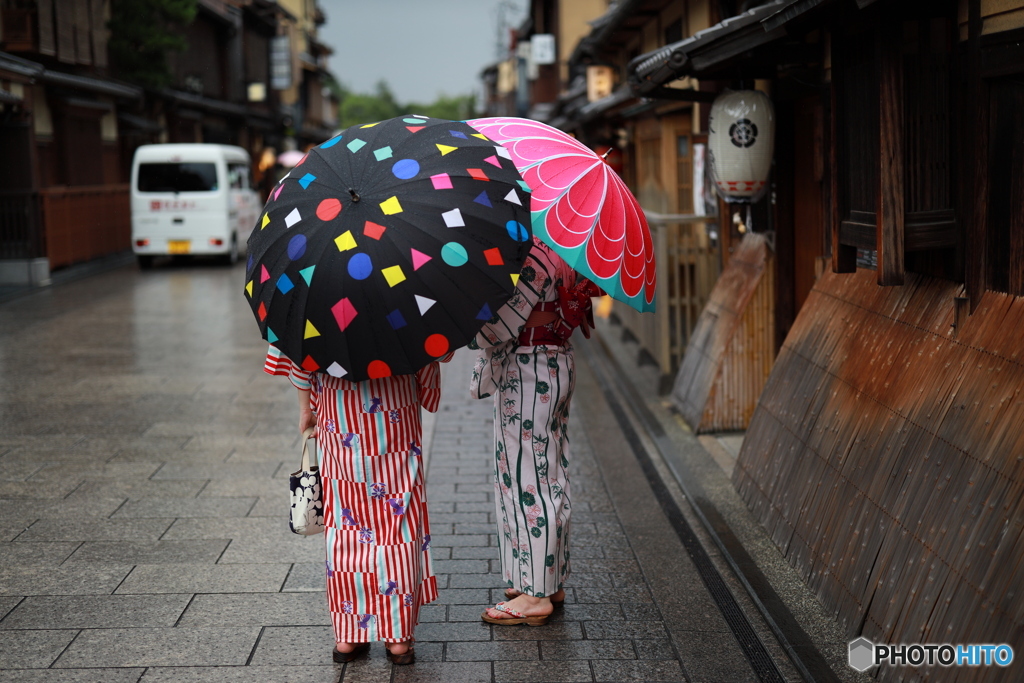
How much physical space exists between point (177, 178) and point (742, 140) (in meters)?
17.9

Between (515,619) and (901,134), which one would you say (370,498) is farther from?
(901,134)

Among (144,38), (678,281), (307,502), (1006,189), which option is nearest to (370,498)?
(307,502)

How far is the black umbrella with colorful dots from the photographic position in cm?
346

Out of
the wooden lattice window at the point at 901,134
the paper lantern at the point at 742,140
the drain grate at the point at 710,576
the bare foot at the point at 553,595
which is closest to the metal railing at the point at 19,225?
the drain grate at the point at 710,576

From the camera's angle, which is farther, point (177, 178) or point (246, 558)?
point (177, 178)

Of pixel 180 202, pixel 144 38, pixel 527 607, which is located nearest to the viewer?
pixel 527 607

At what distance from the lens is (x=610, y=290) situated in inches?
153

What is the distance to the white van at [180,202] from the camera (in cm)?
2159

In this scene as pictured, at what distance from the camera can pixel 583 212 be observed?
393 centimetres

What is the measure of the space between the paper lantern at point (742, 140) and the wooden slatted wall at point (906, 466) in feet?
4.90

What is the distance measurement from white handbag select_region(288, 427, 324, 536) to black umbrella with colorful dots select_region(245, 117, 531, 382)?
660mm

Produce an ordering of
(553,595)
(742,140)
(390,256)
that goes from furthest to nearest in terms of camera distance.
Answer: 1. (742,140)
2. (553,595)
3. (390,256)

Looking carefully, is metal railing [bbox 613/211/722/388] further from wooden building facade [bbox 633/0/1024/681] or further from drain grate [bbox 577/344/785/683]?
wooden building facade [bbox 633/0/1024/681]

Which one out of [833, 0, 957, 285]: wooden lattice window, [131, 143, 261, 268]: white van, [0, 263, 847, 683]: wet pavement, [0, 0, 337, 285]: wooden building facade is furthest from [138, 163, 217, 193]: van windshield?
[833, 0, 957, 285]: wooden lattice window
